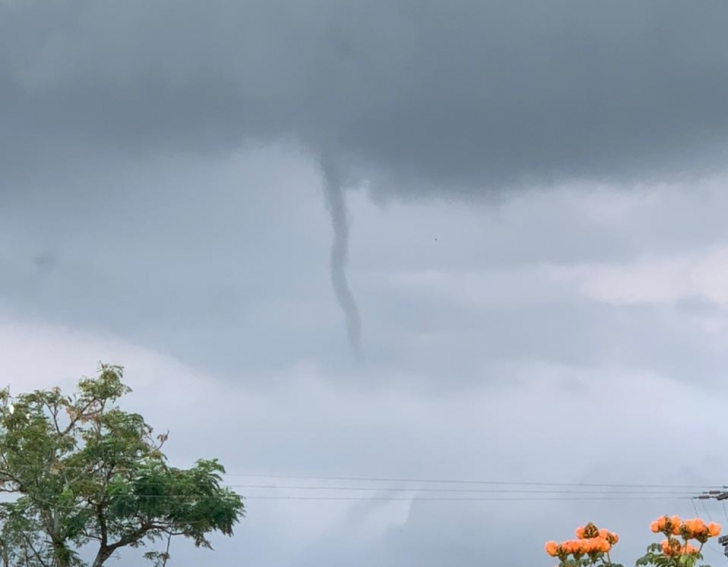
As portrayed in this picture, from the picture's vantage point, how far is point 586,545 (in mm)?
10445

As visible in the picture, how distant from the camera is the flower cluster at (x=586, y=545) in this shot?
1044 cm

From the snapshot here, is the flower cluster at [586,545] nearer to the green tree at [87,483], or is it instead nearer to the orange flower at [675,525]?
the orange flower at [675,525]

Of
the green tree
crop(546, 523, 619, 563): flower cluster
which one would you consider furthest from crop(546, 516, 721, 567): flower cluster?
the green tree

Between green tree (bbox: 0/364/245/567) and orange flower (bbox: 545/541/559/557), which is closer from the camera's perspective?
orange flower (bbox: 545/541/559/557)

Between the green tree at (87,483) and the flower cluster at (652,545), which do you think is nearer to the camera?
the flower cluster at (652,545)

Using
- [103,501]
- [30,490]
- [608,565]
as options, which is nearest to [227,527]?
[103,501]

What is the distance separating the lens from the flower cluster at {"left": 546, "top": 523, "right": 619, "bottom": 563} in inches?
411

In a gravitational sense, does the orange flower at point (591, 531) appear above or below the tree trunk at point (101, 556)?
below

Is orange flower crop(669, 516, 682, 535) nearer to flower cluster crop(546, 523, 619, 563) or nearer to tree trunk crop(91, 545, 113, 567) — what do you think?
flower cluster crop(546, 523, 619, 563)

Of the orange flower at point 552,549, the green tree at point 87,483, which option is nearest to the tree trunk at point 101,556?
the green tree at point 87,483

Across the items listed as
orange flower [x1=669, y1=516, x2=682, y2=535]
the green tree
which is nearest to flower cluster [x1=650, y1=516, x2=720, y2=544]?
orange flower [x1=669, y1=516, x2=682, y2=535]

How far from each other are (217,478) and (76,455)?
8.73 m

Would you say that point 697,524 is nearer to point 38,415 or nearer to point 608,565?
point 608,565

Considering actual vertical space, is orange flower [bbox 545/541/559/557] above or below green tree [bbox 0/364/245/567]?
below
